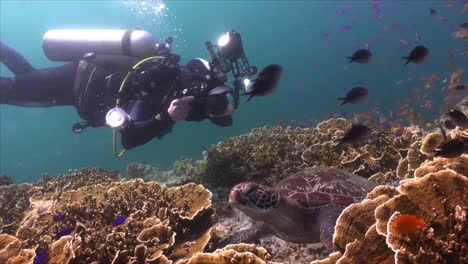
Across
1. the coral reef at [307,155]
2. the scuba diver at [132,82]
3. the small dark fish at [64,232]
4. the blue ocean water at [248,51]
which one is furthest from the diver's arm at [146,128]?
the blue ocean water at [248,51]

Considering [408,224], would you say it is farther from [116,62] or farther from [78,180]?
[116,62]

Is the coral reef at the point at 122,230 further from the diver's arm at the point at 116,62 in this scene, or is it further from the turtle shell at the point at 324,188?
the diver's arm at the point at 116,62

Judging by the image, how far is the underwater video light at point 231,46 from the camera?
20.8 ft

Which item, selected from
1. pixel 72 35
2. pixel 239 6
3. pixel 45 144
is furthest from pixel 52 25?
pixel 72 35

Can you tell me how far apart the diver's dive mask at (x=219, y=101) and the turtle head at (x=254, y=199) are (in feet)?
7.23

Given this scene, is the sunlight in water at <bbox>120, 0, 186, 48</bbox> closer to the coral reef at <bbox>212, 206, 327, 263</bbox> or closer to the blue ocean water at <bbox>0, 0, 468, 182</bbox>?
the blue ocean water at <bbox>0, 0, 468, 182</bbox>

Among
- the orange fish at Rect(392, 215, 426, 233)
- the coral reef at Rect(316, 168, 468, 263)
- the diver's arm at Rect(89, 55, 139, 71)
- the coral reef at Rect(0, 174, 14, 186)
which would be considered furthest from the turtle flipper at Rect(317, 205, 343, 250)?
the coral reef at Rect(0, 174, 14, 186)

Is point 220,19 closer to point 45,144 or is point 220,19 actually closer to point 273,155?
point 45,144

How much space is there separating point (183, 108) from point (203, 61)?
4.50ft

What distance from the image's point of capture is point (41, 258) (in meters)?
3.51

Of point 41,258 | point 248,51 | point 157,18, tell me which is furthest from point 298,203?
point 248,51

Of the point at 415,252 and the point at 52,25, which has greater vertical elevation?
the point at 52,25

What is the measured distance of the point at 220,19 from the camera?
106 meters

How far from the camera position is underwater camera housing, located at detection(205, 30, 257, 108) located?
633cm
